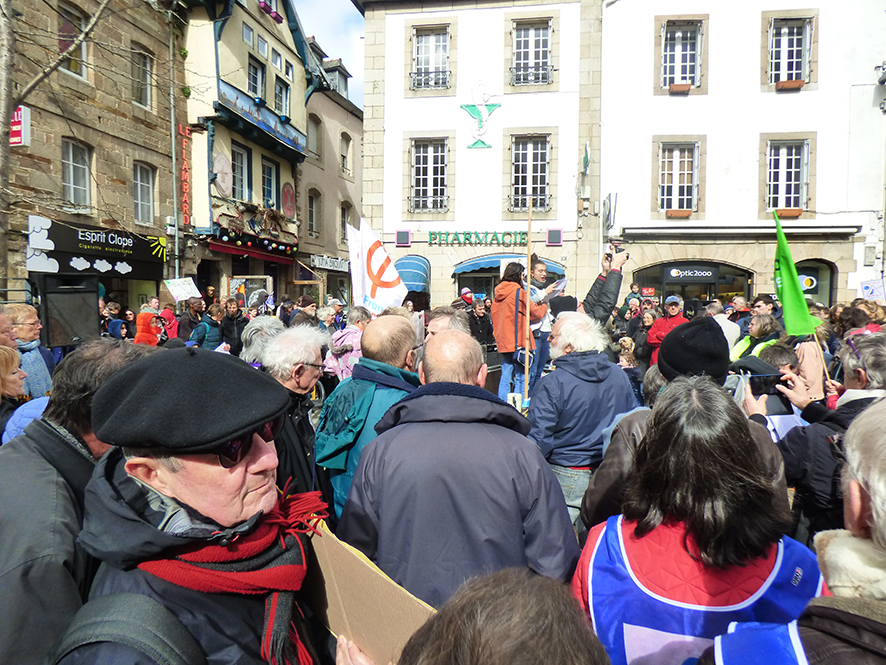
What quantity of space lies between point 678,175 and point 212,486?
648 inches

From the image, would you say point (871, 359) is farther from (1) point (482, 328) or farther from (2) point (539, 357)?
(1) point (482, 328)

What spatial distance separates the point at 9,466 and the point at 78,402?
311 millimetres

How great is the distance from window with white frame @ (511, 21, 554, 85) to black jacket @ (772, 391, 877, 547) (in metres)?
15.1

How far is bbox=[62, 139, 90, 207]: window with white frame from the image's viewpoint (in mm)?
12438

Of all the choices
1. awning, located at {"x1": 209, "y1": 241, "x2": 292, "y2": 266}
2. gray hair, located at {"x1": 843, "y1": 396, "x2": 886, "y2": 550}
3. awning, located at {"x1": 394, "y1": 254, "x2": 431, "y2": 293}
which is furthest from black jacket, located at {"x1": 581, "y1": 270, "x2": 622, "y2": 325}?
awning, located at {"x1": 209, "y1": 241, "x2": 292, "y2": 266}

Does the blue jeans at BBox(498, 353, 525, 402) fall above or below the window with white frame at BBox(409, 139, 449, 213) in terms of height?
below

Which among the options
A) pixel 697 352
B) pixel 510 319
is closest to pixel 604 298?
pixel 510 319

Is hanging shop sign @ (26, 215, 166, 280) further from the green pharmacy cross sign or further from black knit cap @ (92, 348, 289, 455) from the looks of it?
black knit cap @ (92, 348, 289, 455)

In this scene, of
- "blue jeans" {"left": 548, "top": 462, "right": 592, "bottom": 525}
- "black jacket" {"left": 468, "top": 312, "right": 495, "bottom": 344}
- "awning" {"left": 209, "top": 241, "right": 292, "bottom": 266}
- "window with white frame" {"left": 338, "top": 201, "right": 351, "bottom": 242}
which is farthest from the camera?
"window with white frame" {"left": 338, "top": 201, "right": 351, "bottom": 242}

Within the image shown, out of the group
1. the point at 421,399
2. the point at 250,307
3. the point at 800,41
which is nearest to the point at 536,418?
the point at 421,399

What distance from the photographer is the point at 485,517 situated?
77.6 inches

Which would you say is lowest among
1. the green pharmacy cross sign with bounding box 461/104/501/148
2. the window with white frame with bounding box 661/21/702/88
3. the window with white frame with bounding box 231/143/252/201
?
the window with white frame with bounding box 231/143/252/201

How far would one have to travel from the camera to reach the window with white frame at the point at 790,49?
48.0ft

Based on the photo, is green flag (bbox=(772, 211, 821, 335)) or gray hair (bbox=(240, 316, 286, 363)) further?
gray hair (bbox=(240, 316, 286, 363))
